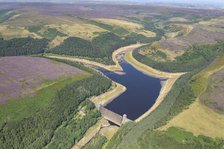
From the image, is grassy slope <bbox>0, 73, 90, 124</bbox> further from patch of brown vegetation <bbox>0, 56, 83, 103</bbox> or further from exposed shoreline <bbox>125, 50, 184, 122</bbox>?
A: exposed shoreline <bbox>125, 50, 184, 122</bbox>

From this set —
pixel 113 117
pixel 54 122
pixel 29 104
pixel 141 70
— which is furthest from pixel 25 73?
pixel 141 70

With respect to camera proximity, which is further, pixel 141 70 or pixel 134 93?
pixel 141 70

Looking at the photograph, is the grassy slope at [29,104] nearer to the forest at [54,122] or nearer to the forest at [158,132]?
the forest at [54,122]

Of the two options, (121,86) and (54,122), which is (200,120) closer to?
(54,122)

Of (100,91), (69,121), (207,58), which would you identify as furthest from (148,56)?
(69,121)

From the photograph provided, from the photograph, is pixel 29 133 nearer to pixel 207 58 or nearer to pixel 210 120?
pixel 210 120
